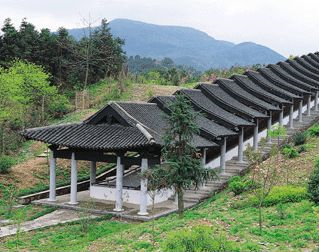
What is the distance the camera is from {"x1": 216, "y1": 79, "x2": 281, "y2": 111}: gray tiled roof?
2827cm

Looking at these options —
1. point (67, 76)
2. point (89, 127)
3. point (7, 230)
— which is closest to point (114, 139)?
point (89, 127)

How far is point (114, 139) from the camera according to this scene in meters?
18.3

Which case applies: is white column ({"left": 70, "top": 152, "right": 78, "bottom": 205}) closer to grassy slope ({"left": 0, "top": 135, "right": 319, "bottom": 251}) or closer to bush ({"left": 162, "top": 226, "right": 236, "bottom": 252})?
grassy slope ({"left": 0, "top": 135, "right": 319, "bottom": 251})

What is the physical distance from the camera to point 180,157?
1502 cm

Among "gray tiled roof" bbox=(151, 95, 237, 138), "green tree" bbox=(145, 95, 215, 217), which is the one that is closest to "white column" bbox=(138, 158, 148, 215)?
"green tree" bbox=(145, 95, 215, 217)

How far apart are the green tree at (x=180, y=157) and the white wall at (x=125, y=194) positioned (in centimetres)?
436

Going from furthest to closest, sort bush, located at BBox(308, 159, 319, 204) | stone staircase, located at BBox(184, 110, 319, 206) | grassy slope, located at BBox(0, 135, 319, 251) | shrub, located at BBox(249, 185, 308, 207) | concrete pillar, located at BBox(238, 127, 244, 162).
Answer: concrete pillar, located at BBox(238, 127, 244, 162)
stone staircase, located at BBox(184, 110, 319, 206)
shrub, located at BBox(249, 185, 308, 207)
bush, located at BBox(308, 159, 319, 204)
grassy slope, located at BBox(0, 135, 319, 251)

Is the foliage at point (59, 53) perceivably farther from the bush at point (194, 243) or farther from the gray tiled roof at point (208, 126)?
the bush at point (194, 243)

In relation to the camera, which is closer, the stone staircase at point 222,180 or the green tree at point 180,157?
the green tree at point 180,157

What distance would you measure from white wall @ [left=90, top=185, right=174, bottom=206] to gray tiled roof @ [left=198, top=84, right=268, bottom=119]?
7.33 metres

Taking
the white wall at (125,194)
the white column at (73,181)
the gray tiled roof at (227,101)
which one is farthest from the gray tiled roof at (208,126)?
the white column at (73,181)

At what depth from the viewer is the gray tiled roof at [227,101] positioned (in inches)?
1035

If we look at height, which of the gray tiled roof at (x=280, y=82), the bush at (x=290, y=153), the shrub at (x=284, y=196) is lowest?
the shrub at (x=284, y=196)

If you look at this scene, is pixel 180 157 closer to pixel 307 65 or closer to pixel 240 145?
pixel 240 145
